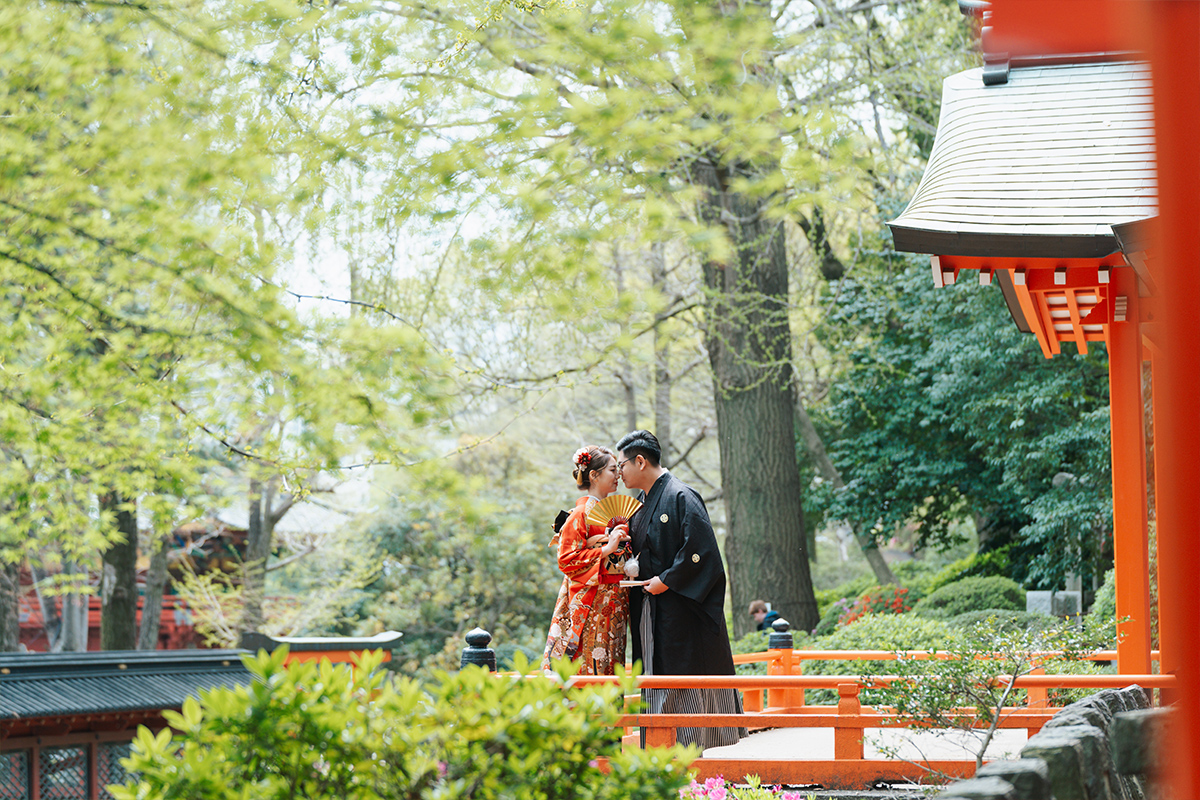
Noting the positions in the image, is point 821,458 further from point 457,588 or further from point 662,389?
point 457,588

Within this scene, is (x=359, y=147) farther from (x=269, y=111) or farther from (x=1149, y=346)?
(x=1149, y=346)

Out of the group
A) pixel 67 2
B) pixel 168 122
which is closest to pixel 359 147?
pixel 168 122

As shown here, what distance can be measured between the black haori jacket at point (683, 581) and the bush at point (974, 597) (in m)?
8.31

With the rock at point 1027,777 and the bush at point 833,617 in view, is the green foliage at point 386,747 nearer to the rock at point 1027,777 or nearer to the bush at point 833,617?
the rock at point 1027,777

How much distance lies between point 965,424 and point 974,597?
2.95 m

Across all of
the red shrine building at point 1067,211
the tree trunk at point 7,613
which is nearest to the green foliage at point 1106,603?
the red shrine building at point 1067,211

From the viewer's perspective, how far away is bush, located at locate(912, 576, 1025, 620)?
13.6m

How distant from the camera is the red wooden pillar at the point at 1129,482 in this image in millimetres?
6660

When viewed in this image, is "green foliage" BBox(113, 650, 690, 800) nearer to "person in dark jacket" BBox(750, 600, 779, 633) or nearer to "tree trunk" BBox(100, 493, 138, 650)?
"person in dark jacket" BBox(750, 600, 779, 633)

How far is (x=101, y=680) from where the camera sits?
8.59m

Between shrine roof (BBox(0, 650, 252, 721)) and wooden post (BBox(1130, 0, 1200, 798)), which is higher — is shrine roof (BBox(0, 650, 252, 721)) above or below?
below

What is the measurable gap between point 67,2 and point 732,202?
735 centimetres

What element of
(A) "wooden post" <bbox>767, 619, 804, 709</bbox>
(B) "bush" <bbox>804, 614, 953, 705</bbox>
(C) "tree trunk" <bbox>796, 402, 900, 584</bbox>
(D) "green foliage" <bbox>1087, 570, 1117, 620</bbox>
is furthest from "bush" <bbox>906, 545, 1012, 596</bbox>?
(A) "wooden post" <bbox>767, 619, 804, 709</bbox>

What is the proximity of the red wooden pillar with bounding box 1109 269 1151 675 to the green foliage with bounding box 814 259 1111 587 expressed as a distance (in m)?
5.79
